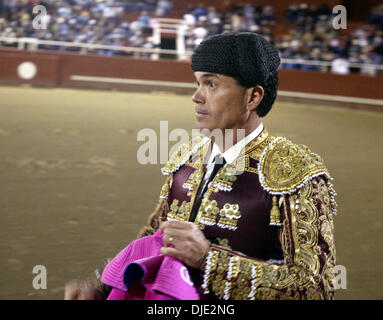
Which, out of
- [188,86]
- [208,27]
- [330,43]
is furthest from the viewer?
[208,27]

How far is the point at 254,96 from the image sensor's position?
1.51 m

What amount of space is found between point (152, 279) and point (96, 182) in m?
4.55

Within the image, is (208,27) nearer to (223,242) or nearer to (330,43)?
(330,43)

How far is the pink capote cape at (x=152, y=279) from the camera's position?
1271mm

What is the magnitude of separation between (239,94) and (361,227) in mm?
3596

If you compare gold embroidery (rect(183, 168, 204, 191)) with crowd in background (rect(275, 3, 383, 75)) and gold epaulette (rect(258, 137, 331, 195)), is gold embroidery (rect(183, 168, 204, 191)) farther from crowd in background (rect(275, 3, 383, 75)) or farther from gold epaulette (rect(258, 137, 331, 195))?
crowd in background (rect(275, 3, 383, 75))

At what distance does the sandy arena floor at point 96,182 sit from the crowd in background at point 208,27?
3001 mm

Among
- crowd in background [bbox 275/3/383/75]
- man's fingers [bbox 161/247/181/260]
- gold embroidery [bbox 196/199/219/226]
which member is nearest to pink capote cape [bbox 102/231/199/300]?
man's fingers [bbox 161/247/181/260]

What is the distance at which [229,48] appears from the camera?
4.75 ft

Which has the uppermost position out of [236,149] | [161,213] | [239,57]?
[239,57]

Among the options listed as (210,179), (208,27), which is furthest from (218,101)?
(208,27)

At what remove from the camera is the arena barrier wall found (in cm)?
1285

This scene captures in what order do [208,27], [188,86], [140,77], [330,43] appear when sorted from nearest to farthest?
[188,86] → [140,77] → [330,43] → [208,27]

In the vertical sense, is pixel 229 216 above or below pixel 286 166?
below
